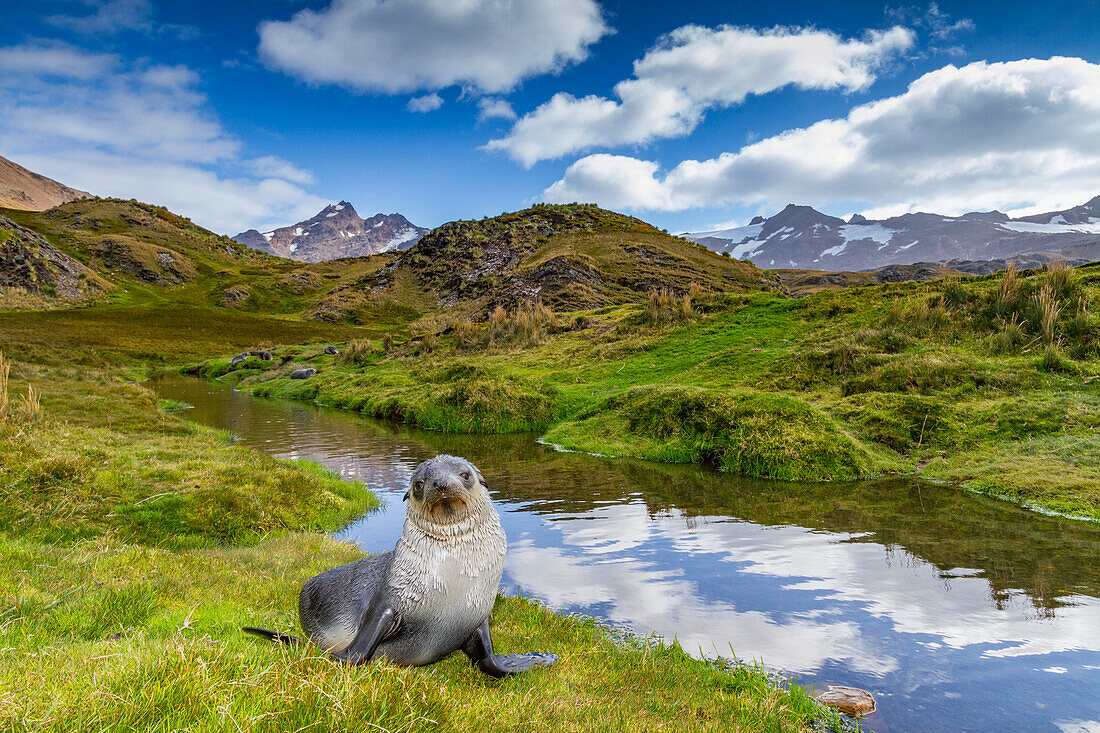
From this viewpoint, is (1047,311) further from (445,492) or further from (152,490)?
(152,490)

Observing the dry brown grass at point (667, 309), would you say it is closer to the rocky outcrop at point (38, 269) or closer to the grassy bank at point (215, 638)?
the grassy bank at point (215, 638)

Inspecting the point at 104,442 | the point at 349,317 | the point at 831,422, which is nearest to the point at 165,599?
the point at 104,442

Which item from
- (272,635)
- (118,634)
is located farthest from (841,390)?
(118,634)

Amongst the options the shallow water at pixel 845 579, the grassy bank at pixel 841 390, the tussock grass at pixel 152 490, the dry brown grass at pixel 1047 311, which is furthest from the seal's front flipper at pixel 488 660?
the dry brown grass at pixel 1047 311

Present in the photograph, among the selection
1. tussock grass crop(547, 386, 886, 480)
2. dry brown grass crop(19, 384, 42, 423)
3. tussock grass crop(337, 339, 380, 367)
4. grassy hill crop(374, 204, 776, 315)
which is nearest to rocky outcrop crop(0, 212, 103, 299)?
grassy hill crop(374, 204, 776, 315)

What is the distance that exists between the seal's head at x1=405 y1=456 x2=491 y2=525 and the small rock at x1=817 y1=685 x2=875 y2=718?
12.4 feet

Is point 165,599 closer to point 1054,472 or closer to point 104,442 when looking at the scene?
point 104,442

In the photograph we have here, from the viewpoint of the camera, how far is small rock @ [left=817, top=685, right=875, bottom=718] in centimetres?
500

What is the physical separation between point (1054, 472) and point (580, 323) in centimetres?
3069

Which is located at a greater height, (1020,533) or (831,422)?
(831,422)

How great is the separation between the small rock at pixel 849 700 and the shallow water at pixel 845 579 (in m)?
0.12

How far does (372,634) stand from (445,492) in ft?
3.76

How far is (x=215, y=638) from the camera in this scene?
166 inches

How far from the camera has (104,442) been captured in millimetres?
12867
